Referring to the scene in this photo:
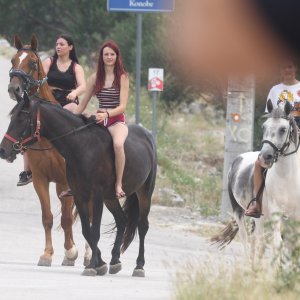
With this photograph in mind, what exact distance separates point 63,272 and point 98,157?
3.92 feet

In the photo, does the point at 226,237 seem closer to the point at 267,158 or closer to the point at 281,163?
the point at 281,163

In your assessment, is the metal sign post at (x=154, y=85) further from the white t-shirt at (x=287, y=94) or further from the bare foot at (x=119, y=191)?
the bare foot at (x=119, y=191)

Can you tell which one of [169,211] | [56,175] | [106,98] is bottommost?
[169,211]

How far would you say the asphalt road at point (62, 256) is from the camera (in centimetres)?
1038

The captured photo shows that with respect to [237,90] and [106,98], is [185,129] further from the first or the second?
[106,98]

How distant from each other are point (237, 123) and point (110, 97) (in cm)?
902

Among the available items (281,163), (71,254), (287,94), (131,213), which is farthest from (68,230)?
(287,94)

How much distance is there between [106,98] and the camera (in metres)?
13.7

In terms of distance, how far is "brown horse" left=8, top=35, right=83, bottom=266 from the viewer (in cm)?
1452

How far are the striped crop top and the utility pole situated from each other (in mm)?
8520

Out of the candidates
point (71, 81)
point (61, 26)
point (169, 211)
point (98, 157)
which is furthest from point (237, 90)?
point (61, 26)

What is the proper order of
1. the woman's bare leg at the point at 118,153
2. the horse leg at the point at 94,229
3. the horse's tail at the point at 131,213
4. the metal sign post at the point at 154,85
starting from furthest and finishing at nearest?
1. the metal sign post at the point at 154,85
2. the horse's tail at the point at 131,213
3. the woman's bare leg at the point at 118,153
4. the horse leg at the point at 94,229

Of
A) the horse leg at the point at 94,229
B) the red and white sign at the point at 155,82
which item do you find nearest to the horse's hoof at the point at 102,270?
the horse leg at the point at 94,229

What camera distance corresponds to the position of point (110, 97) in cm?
1368
